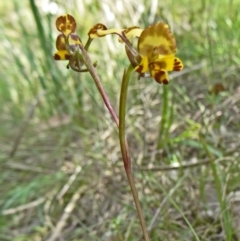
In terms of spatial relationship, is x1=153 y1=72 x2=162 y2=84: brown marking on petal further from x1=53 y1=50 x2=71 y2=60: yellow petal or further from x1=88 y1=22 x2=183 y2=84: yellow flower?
x1=53 y1=50 x2=71 y2=60: yellow petal

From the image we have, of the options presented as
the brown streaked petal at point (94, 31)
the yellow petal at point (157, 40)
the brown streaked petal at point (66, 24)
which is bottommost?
the yellow petal at point (157, 40)

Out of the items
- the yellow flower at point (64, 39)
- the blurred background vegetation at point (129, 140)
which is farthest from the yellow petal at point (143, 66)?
the blurred background vegetation at point (129, 140)

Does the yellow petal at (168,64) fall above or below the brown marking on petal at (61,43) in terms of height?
below

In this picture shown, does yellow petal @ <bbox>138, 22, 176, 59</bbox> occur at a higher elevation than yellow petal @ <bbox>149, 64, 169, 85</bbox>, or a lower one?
higher

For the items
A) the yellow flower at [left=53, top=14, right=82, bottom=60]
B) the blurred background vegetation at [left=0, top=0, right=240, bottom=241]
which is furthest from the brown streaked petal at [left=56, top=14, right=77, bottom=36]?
the blurred background vegetation at [left=0, top=0, right=240, bottom=241]

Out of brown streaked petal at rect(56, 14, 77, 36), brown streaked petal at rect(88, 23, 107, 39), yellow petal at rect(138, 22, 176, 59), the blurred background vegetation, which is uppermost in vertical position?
brown streaked petal at rect(56, 14, 77, 36)

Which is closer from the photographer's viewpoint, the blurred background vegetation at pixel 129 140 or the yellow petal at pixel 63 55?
the yellow petal at pixel 63 55

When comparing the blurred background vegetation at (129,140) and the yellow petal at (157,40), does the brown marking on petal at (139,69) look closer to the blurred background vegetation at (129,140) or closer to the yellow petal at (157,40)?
the yellow petal at (157,40)
